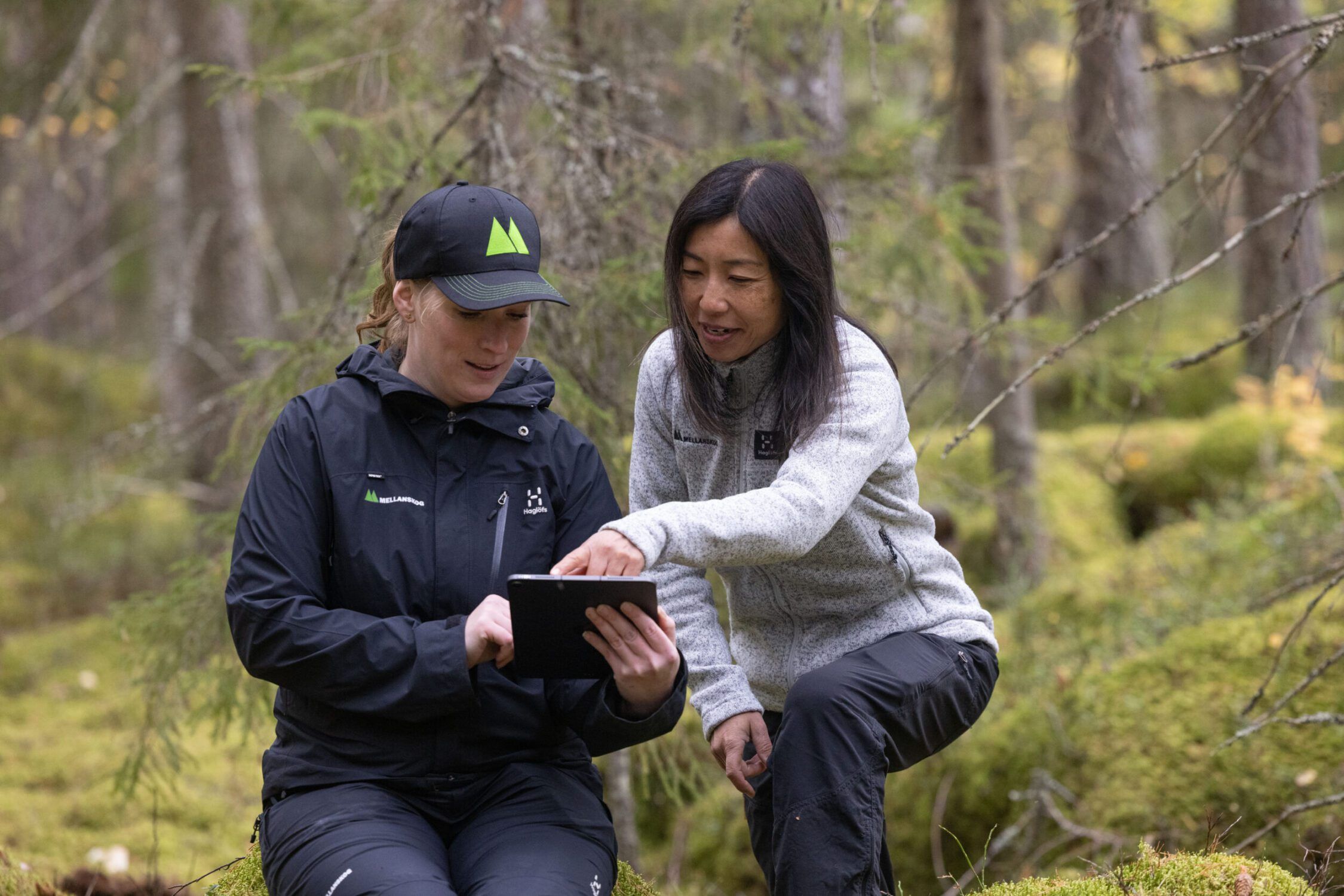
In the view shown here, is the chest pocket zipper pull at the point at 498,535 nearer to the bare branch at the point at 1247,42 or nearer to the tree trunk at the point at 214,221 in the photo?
the bare branch at the point at 1247,42

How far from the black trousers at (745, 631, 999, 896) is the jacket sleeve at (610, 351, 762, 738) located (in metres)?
0.20

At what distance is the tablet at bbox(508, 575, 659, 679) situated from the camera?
6.97 feet

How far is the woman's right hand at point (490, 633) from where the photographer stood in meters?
2.28

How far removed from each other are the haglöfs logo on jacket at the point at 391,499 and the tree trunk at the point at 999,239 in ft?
14.8

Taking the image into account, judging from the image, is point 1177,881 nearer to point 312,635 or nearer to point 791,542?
point 791,542

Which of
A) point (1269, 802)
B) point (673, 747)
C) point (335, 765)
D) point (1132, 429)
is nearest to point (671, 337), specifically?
point (335, 765)

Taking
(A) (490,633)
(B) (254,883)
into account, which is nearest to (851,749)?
(A) (490,633)

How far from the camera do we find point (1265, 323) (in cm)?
308

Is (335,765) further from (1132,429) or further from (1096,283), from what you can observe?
(1096,283)

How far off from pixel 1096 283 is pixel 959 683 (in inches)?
395

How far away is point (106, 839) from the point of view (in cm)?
489

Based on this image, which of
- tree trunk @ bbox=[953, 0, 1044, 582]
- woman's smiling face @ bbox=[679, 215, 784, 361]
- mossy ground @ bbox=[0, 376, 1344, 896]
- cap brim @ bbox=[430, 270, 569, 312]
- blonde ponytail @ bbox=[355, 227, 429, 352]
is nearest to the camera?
cap brim @ bbox=[430, 270, 569, 312]

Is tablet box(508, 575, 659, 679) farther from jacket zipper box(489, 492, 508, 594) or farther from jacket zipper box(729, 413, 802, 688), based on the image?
jacket zipper box(729, 413, 802, 688)

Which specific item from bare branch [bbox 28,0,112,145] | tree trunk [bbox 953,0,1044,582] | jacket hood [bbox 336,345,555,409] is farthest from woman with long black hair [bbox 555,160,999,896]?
bare branch [bbox 28,0,112,145]
